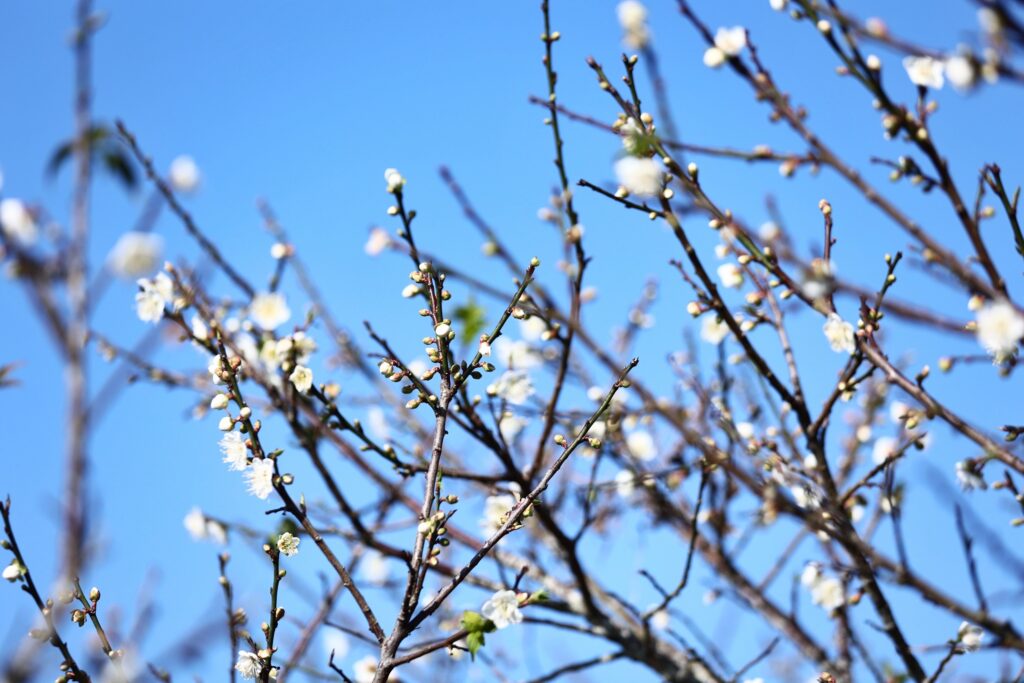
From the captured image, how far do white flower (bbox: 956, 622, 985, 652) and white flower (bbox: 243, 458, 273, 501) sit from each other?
211 cm

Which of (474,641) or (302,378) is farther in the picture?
(302,378)

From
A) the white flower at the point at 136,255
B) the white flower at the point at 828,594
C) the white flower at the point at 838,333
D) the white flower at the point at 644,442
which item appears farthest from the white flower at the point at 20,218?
the white flower at the point at 644,442

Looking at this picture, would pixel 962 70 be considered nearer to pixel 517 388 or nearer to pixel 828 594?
pixel 517 388

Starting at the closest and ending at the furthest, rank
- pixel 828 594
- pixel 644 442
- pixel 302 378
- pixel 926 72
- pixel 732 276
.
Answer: pixel 926 72 → pixel 302 378 → pixel 732 276 → pixel 828 594 → pixel 644 442

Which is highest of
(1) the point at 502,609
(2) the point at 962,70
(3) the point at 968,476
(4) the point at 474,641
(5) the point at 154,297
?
(5) the point at 154,297

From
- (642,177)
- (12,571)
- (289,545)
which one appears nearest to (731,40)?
(642,177)

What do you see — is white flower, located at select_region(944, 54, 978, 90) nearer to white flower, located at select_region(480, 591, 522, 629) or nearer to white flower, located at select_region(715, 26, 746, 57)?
white flower, located at select_region(715, 26, 746, 57)

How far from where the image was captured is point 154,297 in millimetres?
3168

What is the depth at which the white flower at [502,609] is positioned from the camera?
2.25m

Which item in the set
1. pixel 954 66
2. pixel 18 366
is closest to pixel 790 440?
pixel 954 66

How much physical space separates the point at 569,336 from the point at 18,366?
1.82 meters

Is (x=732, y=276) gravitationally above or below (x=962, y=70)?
above

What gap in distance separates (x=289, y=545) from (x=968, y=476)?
2.16 meters

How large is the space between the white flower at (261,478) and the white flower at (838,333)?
5.73 feet
